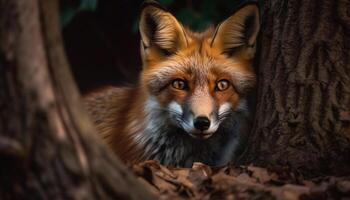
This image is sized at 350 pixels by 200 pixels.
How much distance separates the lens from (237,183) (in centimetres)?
322

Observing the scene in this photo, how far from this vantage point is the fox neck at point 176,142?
445 cm

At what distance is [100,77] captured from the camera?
28.8 ft

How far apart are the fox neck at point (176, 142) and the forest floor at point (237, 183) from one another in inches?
36.9

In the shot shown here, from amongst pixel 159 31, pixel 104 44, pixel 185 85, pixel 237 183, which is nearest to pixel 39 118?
pixel 237 183

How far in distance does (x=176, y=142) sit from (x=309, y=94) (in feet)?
3.69

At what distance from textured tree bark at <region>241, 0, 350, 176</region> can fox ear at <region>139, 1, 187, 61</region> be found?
0.78 m

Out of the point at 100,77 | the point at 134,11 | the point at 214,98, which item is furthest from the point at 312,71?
the point at 100,77

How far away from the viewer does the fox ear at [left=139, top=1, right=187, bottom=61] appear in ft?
14.4

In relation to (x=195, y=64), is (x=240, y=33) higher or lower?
higher

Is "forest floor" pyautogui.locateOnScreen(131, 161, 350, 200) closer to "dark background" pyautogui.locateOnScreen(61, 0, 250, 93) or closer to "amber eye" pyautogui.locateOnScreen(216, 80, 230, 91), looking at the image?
"amber eye" pyautogui.locateOnScreen(216, 80, 230, 91)

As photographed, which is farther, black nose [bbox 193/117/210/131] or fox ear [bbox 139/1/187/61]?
fox ear [bbox 139/1/187/61]

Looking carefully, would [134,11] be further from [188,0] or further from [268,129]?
[268,129]

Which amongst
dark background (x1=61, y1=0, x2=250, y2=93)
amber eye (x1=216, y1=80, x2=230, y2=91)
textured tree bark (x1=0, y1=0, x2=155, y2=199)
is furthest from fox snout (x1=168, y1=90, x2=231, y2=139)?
dark background (x1=61, y1=0, x2=250, y2=93)

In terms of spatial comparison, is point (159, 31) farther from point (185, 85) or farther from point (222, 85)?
point (222, 85)
